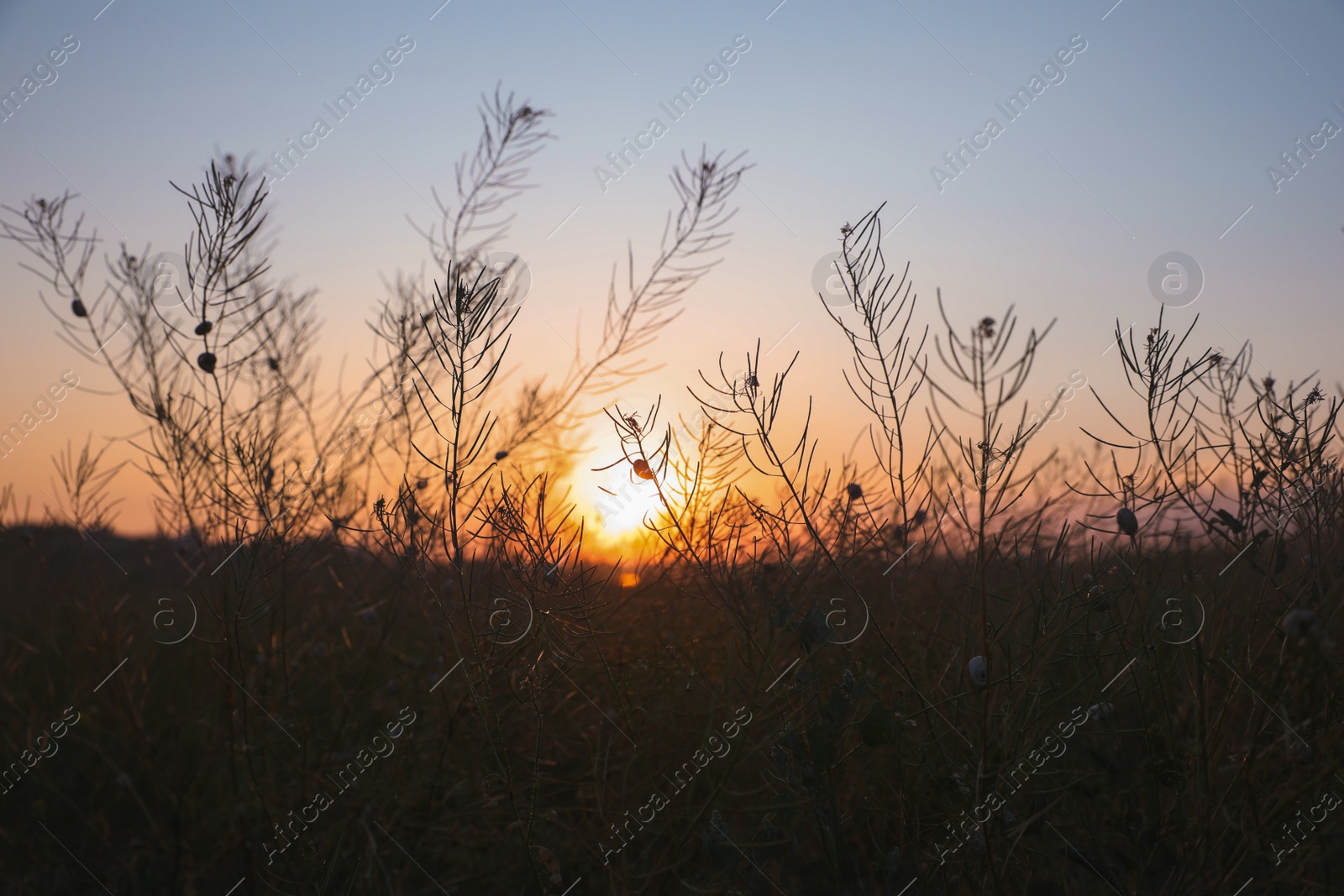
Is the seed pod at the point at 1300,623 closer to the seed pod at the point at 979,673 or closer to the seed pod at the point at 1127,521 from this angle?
the seed pod at the point at 1127,521

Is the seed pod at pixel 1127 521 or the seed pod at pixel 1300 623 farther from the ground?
the seed pod at pixel 1127 521

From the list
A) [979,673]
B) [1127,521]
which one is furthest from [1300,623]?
[979,673]

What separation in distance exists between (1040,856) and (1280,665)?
2.64 ft

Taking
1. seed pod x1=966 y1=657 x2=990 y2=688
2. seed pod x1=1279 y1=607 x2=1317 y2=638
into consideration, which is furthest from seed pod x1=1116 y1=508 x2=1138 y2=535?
seed pod x1=966 y1=657 x2=990 y2=688

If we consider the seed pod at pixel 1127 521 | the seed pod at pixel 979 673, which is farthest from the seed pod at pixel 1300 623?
the seed pod at pixel 979 673

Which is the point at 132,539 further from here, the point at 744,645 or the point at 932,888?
the point at 932,888

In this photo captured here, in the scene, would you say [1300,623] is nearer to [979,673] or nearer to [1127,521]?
[1127,521]

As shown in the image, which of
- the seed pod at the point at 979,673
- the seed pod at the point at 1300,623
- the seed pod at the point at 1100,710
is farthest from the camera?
the seed pod at the point at 1100,710

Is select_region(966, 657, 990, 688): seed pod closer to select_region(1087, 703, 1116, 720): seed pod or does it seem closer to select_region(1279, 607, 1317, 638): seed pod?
select_region(1087, 703, 1116, 720): seed pod

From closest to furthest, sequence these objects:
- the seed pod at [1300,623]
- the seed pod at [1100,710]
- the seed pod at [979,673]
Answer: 1. the seed pod at [1300,623]
2. the seed pod at [979,673]
3. the seed pod at [1100,710]

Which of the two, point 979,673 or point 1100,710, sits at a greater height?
point 979,673

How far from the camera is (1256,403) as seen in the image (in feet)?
7.50

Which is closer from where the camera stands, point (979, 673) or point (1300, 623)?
point (1300, 623)

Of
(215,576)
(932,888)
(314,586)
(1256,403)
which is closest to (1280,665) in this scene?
(1256,403)
